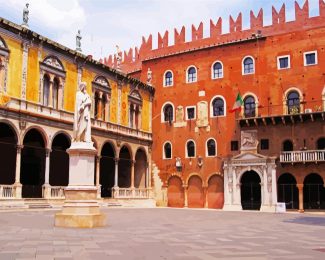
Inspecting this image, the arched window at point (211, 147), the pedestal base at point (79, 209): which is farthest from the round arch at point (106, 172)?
the pedestal base at point (79, 209)

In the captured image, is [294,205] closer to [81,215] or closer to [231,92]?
[231,92]

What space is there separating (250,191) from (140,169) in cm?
874

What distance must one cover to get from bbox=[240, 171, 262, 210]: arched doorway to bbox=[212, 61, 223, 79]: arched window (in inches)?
288

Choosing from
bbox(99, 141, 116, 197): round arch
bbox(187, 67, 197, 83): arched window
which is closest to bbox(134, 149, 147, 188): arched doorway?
bbox(99, 141, 116, 197): round arch

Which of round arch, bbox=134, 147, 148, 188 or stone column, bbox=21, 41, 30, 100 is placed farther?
round arch, bbox=134, 147, 148, 188

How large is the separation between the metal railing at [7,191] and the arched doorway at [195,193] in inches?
543

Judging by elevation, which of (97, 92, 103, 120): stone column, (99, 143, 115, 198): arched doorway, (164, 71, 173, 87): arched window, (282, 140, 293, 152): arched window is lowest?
(99, 143, 115, 198): arched doorway

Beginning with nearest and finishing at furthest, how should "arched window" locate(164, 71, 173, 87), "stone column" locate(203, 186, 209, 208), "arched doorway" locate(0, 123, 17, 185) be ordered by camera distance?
"arched doorway" locate(0, 123, 17, 185)
"stone column" locate(203, 186, 209, 208)
"arched window" locate(164, 71, 173, 87)

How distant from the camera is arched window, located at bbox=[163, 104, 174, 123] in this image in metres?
33.2

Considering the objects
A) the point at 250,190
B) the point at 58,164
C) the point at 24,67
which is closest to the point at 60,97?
the point at 24,67

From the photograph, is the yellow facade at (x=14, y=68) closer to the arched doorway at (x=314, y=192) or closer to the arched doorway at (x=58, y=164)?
the arched doorway at (x=58, y=164)

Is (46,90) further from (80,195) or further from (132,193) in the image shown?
(80,195)

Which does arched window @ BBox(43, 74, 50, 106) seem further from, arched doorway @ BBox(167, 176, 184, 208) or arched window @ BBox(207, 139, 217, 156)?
arched window @ BBox(207, 139, 217, 156)

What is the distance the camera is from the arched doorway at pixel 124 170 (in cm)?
3288
